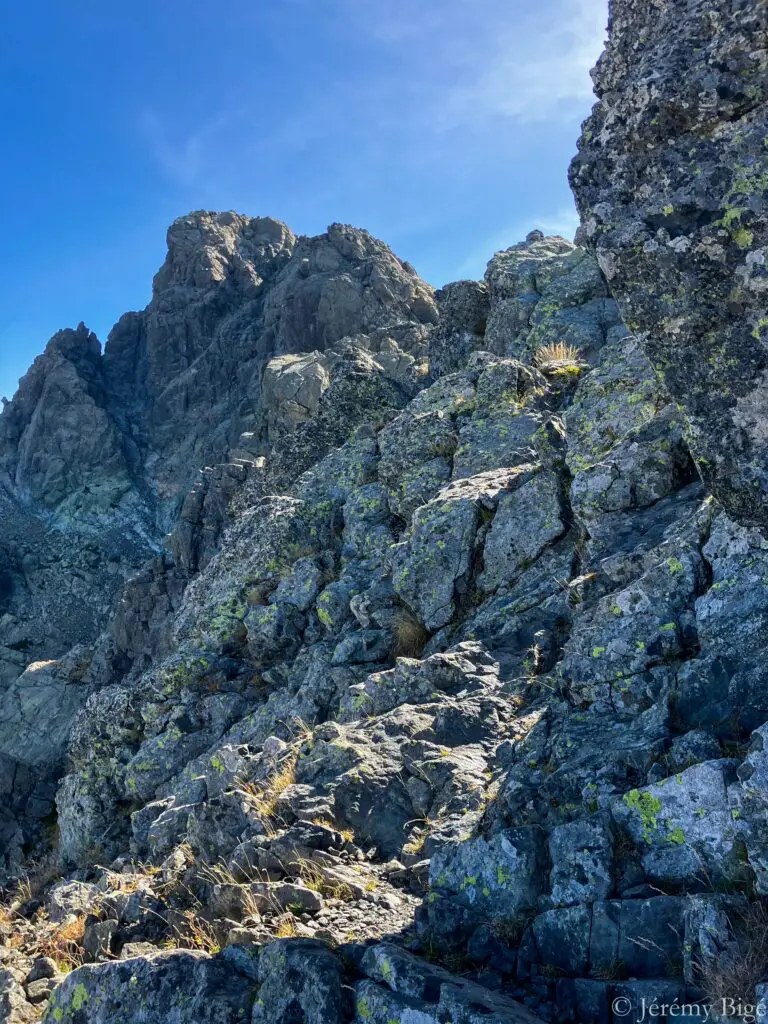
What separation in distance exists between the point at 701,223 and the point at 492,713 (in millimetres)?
5775

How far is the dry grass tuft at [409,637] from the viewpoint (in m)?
12.2

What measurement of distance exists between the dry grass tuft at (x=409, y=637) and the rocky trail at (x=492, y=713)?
0.07 meters

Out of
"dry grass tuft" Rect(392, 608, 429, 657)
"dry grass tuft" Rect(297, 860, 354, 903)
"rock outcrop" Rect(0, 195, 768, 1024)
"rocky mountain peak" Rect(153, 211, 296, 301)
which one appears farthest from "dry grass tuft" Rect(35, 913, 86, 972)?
"rocky mountain peak" Rect(153, 211, 296, 301)

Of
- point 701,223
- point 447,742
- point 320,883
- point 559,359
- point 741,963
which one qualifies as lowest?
point 320,883

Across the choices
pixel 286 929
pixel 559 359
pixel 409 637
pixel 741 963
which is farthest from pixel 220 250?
pixel 741 963

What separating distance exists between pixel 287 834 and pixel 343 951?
5.98ft

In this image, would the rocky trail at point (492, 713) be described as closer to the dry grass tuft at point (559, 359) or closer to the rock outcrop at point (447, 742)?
the rock outcrop at point (447, 742)

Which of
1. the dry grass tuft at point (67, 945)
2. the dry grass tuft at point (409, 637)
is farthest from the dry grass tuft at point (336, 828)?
the dry grass tuft at point (409, 637)

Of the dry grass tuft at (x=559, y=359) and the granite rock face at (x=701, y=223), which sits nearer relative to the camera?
the granite rock face at (x=701, y=223)

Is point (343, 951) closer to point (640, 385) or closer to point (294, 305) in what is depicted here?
point (640, 385)

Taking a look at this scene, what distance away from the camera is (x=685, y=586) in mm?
7555

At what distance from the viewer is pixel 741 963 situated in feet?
14.1

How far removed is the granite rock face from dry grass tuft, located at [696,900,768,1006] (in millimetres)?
3384

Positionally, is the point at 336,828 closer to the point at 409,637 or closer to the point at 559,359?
the point at 409,637
